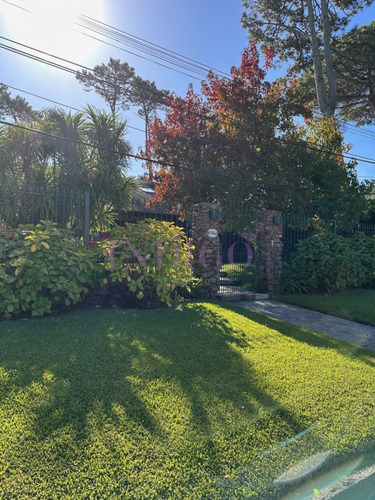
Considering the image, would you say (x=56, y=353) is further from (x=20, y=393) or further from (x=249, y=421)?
(x=249, y=421)

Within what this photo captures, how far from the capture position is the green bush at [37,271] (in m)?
4.53

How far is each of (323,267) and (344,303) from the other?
120 centimetres

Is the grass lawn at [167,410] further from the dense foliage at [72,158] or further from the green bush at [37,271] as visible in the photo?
the dense foliage at [72,158]

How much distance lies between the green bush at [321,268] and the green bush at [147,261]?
387cm

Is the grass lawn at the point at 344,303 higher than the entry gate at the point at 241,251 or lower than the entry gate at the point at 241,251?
lower

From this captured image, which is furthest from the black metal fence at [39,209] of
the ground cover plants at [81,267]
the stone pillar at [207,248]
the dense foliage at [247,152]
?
the dense foliage at [247,152]

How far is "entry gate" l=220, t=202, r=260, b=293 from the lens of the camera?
28.7 ft

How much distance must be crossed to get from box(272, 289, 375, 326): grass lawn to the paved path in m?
0.23

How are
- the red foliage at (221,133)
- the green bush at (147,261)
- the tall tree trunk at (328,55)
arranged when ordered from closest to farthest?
the green bush at (147,261), the red foliage at (221,133), the tall tree trunk at (328,55)

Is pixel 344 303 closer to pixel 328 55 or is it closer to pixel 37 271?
pixel 37 271

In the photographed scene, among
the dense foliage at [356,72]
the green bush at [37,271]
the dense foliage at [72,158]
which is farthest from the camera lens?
the dense foliage at [356,72]

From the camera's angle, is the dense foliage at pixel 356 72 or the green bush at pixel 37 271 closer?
the green bush at pixel 37 271

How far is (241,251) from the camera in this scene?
9.00 meters

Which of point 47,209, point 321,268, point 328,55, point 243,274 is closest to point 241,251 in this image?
point 243,274
